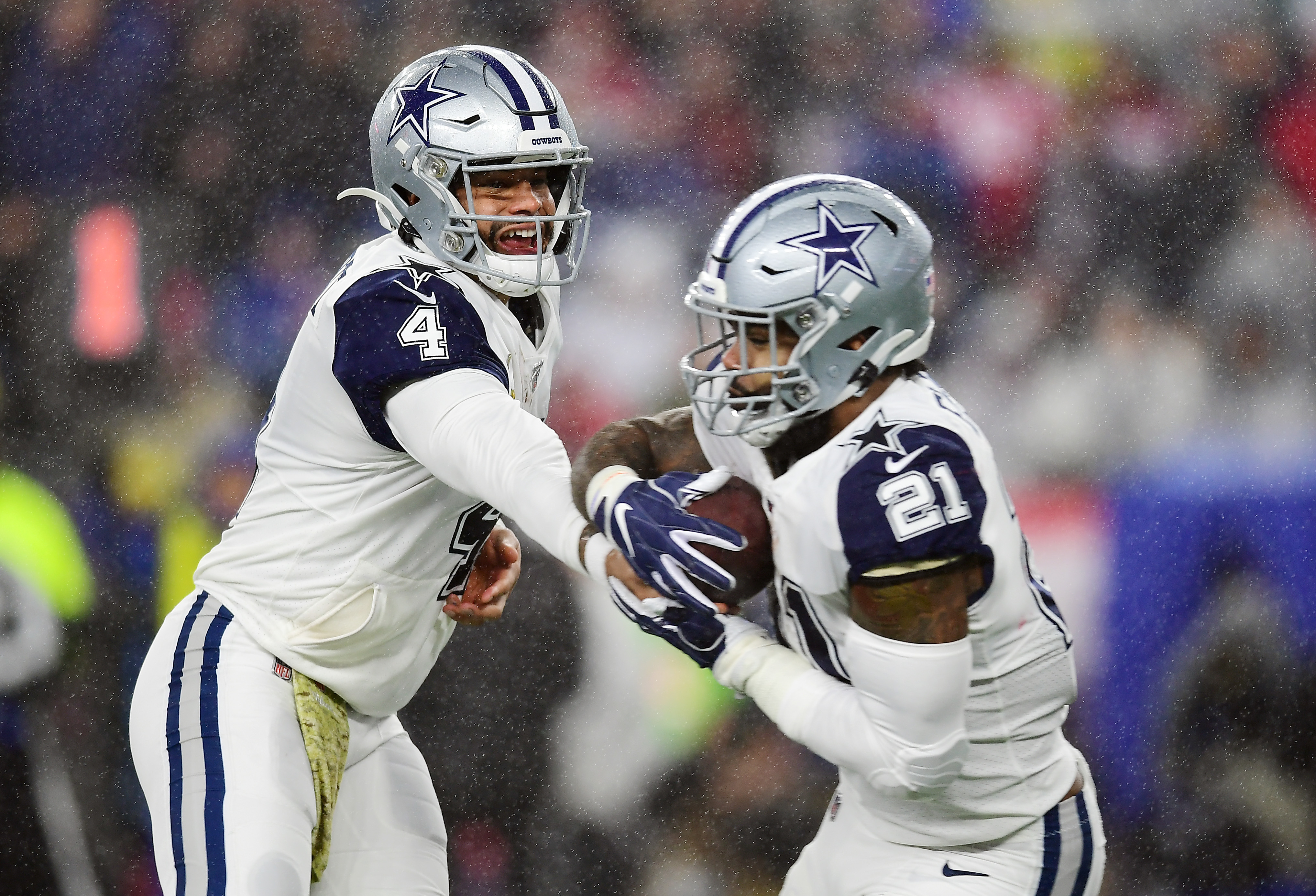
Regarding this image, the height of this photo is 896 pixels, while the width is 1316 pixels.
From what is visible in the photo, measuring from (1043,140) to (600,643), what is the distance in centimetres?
174

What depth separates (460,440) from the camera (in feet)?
5.92

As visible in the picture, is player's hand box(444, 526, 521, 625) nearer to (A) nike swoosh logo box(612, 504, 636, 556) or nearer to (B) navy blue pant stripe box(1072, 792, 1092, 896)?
(A) nike swoosh logo box(612, 504, 636, 556)

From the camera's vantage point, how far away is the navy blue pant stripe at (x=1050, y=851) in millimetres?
1772

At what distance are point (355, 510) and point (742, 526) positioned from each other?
0.64m

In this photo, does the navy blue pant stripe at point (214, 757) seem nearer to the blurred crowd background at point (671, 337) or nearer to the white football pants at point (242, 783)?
the white football pants at point (242, 783)

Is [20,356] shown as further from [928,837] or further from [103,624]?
[928,837]

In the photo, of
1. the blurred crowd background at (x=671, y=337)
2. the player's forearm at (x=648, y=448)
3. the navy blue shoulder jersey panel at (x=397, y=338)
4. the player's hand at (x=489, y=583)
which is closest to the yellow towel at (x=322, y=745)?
the player's hand at (x=489, y=583)

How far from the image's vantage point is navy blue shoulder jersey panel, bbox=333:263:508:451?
73.8 inches

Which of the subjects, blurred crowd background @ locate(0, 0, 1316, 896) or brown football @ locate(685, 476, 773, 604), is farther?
blurred crowd background @ locate(0, 0, 1316, 896)

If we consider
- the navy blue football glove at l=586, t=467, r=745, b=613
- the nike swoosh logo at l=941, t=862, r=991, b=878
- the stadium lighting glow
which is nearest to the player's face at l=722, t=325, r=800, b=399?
the navy blue football glove at l=586, t=467, r=745, b=613

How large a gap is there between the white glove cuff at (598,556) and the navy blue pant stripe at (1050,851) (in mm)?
622

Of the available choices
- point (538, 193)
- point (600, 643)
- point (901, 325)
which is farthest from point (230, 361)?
point (901, 325)

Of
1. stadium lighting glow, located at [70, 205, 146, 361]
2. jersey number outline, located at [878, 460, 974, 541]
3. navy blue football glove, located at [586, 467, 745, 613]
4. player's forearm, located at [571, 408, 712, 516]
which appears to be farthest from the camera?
stadium lighting glow, located at [70, 205, 146, 361]

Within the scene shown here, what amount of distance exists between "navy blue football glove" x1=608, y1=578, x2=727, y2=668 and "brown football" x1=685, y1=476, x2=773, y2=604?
33 mm
